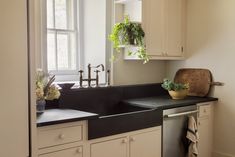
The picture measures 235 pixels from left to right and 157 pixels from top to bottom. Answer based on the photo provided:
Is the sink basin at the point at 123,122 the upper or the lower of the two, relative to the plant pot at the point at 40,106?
lower

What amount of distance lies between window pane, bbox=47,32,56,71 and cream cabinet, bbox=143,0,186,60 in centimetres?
104

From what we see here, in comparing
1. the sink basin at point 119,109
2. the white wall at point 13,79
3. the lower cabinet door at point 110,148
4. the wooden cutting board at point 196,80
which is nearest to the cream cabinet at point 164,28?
the wooden cutting board at point 196,80

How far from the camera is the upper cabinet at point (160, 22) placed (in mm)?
3252

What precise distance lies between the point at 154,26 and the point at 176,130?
1.23 m

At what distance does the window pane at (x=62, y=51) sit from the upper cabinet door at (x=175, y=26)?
1.24m

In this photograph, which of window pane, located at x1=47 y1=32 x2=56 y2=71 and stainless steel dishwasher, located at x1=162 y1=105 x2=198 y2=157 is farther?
window pane, located at x1=47 y1=32 x2=56 y2=71

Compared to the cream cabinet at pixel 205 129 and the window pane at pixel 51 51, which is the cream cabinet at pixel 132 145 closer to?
the cream cabinet at pixel 205 129

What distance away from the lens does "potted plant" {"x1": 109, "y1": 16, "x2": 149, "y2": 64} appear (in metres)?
3.11

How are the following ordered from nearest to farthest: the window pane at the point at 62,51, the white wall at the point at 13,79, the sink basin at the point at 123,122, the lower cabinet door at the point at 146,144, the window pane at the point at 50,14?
1. the white wall at the point at 13,79
2. the sink basin at the point at 123,122
3. the lower cabinet door at the point at 146,144
4. the window pane at the point at 50,14
5. the window pane at the point at 62,51

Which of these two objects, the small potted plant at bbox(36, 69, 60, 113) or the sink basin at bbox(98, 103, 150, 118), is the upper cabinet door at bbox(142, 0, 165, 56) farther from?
the small potted plant at bbox(36, 69, 60, 113)

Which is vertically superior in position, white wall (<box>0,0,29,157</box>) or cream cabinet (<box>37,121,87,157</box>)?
white wall (<box>0,0,29,157</box>)

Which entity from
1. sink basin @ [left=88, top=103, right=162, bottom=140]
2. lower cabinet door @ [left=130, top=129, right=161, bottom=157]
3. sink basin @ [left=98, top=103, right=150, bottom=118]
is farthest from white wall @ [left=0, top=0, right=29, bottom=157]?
sink basin @ [left=98, top=103, right=150, bottom=118]

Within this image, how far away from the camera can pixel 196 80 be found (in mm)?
3615

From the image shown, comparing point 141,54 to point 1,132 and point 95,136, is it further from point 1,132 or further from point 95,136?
point 1,132
